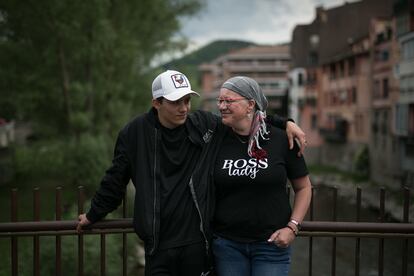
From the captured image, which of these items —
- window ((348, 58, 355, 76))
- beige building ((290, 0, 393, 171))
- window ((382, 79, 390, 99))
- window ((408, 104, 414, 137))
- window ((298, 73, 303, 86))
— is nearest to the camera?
window ((408, 104, 414, 137))

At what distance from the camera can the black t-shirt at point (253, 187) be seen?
3.05 meters

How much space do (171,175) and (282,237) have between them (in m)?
0.73

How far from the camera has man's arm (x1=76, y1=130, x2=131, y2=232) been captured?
3.20m

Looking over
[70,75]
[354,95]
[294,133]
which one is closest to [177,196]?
[294,133]

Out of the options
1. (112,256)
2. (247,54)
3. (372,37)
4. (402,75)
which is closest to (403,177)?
(402,75)

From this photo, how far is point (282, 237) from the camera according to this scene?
307cm

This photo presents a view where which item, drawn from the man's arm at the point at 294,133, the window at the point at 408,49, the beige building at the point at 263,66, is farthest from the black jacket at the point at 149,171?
the beige building at the point at 263,66

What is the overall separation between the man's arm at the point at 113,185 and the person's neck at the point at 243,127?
684 mm

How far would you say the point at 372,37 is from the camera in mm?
37562

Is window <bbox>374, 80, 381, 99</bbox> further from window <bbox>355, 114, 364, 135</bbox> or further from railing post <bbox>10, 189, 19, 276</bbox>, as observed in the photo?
railing post <bbox>10, 189, 19, 276</bbox>

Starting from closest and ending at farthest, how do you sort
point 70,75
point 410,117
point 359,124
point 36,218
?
point 36,218, point 70,75, point 410,117, point 359,124

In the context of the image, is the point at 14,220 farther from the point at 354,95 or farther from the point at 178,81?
the point at 354,95

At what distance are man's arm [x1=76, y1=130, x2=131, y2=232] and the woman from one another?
1.87ft

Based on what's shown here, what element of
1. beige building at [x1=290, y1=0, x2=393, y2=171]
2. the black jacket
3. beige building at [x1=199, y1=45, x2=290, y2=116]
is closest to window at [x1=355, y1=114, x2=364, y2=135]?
beige building at [x1=290, y1=0, x2=393, y2=171]
